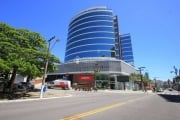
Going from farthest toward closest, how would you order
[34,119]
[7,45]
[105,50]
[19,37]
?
[105,50], [19,37], [7,45], [34,119]

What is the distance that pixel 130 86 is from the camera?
114 meters

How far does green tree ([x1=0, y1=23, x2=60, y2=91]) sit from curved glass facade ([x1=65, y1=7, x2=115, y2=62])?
301 ft

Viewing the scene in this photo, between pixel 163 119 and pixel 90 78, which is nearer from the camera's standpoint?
pixel 163 119

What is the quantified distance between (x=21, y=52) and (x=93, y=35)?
108 m

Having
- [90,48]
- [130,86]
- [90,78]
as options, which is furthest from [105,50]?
[90,78]

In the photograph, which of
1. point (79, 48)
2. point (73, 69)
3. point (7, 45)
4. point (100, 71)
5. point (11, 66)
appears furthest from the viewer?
point (79, 48)

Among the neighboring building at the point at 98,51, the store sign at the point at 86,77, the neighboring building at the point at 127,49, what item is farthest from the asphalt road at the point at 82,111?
the neighboring building at the point at 127,49

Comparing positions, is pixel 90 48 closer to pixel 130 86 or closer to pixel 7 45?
pixel 130 86

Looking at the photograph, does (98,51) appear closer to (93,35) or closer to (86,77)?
(93,35)

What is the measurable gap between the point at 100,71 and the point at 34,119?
95.3m

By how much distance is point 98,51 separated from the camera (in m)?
126

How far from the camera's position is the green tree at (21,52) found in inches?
895

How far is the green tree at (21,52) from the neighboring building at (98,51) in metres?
63.0

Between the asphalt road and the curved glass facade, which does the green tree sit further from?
the curved glass facade
